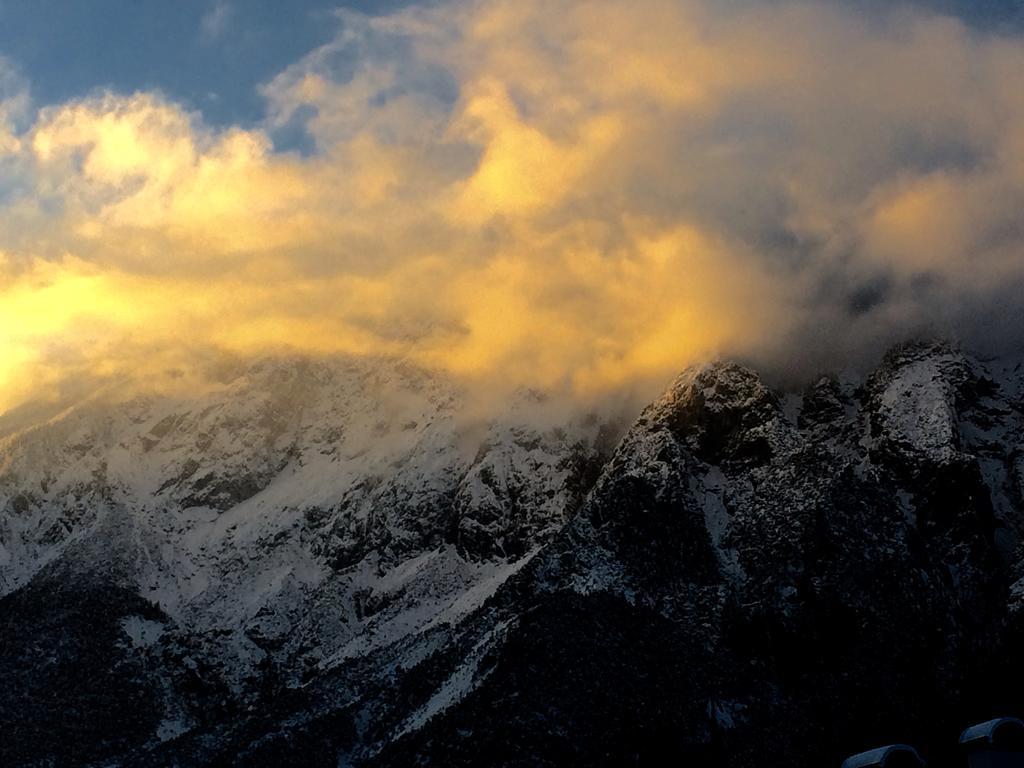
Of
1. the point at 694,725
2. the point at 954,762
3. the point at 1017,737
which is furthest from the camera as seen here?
the point at 694,725

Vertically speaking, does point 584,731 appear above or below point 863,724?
above

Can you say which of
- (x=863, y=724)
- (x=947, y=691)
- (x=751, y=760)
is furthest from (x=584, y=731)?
(x=947, y=691)

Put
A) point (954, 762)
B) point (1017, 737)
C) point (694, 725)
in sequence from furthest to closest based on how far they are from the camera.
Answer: point (694, 725) → point (954, 762) → point (1017, 737)

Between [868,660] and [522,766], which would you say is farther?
[868,660]

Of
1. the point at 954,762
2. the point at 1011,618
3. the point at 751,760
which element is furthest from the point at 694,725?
the point at 1011,618

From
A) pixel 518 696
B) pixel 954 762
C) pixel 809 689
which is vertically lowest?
pixel 954 762

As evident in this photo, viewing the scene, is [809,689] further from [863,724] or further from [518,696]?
[518,696]

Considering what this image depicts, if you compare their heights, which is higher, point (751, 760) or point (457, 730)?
point (457, 730)

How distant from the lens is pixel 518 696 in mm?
199500

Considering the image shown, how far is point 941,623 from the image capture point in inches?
7859

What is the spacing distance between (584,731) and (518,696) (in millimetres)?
12121

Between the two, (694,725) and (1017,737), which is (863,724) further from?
(1017,737)

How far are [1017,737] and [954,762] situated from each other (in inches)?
2382

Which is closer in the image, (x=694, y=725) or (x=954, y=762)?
(x=954, y=762)
